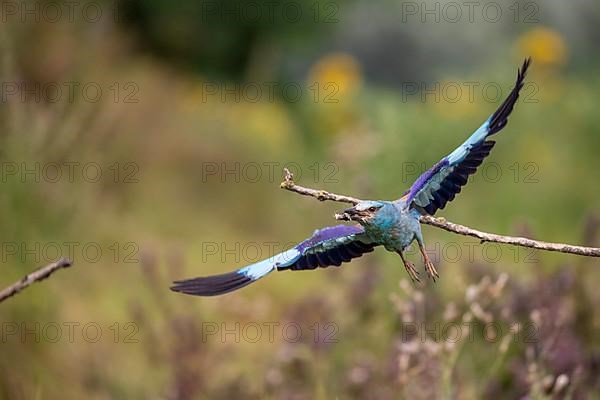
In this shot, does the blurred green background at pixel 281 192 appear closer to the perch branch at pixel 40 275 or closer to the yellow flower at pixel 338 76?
the yellow flower at pixel 338 76

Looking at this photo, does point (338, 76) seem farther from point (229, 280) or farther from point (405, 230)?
point (405, 230)

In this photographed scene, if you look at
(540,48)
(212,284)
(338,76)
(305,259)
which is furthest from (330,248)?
(338,76)

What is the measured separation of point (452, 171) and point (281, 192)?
464 centimetres

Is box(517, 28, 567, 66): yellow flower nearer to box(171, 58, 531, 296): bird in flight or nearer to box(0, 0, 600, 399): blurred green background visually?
box(0, 0, 600, 399): blurred green background

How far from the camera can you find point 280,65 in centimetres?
943

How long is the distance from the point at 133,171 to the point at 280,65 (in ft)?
13.6

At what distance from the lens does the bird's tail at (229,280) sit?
1.14 meters

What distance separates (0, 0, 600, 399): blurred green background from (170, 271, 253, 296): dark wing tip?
882 mm

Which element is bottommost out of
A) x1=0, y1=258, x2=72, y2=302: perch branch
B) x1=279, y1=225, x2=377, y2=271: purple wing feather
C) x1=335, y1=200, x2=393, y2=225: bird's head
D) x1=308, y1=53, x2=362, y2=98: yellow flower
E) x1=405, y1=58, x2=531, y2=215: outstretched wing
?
x1=0, y1=258, x2=72, y2=302: perch branch

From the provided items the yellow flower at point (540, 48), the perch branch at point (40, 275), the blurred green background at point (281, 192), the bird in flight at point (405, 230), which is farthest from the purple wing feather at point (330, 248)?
the yellow flower at point (540, 48)

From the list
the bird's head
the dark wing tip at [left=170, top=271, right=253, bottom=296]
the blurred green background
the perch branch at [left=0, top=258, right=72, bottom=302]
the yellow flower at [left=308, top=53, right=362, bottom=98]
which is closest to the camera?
the bird's head

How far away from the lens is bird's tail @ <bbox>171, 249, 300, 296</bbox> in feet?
3.75

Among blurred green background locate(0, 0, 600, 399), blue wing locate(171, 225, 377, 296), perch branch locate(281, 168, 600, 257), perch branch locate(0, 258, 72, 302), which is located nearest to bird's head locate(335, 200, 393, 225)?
perch branch locate(281, 168, 600, 257)

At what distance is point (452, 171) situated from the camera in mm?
1181
